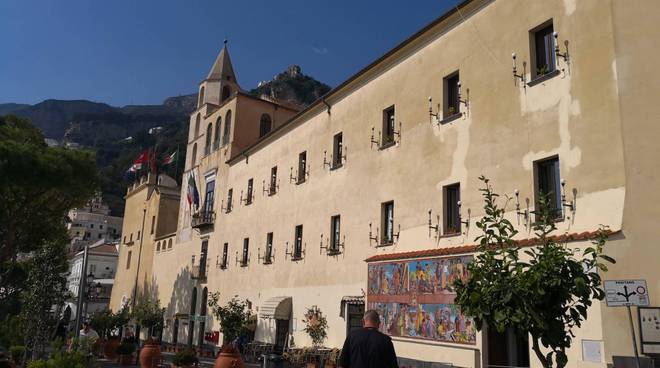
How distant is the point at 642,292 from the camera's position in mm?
8977

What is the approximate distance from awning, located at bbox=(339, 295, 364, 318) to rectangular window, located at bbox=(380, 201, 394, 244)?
7.82 ft

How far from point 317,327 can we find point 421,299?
23.8 ft

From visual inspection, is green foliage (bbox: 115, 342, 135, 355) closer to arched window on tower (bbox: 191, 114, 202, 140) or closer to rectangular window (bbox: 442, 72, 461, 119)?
rectangular window (bbox: 442, 72, 461, 119)

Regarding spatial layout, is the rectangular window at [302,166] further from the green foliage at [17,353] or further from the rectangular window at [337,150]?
the green foliage at [17,353]

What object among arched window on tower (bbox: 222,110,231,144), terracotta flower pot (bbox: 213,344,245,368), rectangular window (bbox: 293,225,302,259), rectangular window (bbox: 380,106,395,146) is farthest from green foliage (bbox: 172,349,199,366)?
arched window on tower (bbox: 222,110,231,144)

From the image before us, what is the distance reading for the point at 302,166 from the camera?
2731cm

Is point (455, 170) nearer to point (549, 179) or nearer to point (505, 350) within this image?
point (549, 179)

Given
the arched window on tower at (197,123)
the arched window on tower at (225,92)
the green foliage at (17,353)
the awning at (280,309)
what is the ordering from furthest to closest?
the arched window on tower at (225,92) < the arched window on tower at (197,123) < the awning at (280,309) < the green foliage at (17,353)

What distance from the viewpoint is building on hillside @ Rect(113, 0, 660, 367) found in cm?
1248

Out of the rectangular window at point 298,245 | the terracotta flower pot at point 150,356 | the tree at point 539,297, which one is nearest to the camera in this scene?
the tree at point 539,297


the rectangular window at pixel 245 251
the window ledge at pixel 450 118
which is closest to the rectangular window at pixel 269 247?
the rectangular window at pixel 245 251

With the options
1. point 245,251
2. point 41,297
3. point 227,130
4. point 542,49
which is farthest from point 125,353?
point 542,49

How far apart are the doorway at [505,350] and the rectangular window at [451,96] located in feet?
23.0

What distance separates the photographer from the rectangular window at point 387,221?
A: 64.6ft
